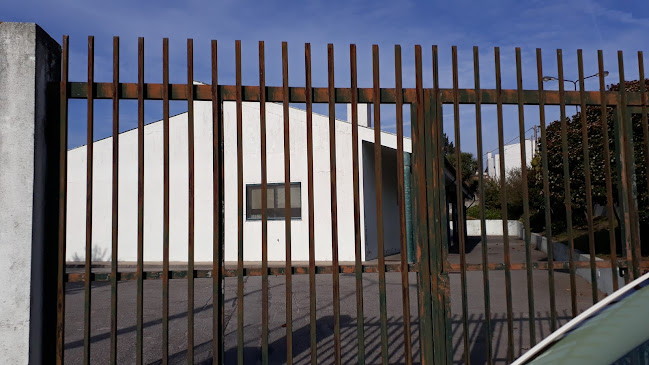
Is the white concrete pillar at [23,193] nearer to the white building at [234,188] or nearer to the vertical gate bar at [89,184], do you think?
the vertical gate bar at [89,184]

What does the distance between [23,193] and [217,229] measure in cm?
114

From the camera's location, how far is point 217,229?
10.9 feet

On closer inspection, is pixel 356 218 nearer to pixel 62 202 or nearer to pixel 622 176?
pixel 62 202

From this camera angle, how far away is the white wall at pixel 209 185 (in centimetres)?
1579

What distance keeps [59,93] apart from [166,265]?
128 centimetres

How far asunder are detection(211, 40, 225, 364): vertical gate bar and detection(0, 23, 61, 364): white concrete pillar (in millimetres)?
1020

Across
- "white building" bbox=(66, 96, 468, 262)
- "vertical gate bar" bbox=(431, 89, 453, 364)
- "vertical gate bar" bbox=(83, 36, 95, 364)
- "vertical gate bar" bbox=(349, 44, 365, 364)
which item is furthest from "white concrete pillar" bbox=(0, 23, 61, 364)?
"white building" bbox=(66, 96, 468, 262)

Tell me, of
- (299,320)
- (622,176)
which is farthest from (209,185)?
(622,176)

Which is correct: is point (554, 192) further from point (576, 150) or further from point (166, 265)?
point (166, 265)

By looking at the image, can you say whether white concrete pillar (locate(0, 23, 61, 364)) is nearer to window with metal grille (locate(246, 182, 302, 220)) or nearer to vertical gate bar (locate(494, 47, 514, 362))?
vertical gate bar (locate(494, 47, 514, 362))

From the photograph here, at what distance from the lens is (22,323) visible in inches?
120

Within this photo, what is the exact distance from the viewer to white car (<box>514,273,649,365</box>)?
112 cm

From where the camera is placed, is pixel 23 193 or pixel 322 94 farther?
pixel 322 94

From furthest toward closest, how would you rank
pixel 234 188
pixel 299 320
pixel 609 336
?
1. pixel 234 188
2. pixel 299 320
3. pixel 609 336
